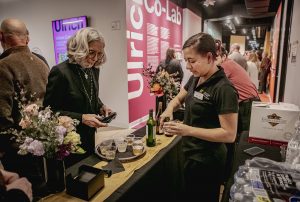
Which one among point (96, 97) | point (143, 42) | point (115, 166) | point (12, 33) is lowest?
point (115, 166)

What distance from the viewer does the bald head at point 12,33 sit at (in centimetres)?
196

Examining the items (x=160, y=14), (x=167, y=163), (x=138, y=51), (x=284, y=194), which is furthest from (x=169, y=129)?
(x=160, y=14)

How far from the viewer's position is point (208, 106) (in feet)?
4.75

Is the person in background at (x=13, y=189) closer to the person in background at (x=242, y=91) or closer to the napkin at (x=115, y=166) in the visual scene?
the napkin at (x=115, y=166)

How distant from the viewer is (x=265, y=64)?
9.27m

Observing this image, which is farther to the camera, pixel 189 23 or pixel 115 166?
pixel 189 23

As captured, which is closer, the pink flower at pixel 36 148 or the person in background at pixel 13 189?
the person in background at pixel 13 189

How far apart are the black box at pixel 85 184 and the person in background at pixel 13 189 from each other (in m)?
0.29

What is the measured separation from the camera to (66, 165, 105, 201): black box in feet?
3.62

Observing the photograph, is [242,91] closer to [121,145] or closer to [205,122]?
[205,122]

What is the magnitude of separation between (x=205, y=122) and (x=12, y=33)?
174 centimetres

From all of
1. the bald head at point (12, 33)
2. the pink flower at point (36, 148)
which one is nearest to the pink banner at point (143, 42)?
the bald head at point (12, 33)

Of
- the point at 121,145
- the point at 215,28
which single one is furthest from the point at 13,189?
the point at 215,28

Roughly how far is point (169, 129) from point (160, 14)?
5163mm
